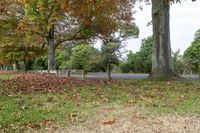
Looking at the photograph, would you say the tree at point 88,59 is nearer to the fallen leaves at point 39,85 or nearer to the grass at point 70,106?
the fallen leaves at point 39,85

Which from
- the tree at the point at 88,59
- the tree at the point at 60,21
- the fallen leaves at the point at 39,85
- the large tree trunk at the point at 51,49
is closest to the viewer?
the fallen leaves at the point at 39,85

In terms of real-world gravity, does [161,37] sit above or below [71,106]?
above

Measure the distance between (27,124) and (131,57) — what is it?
37886mm

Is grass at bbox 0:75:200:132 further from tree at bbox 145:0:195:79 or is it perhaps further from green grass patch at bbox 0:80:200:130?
tree at bbox 145:0:195:79

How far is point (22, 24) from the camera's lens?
38.8 metres

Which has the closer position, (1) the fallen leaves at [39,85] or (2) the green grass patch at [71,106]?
(2) the green grass patch at [71,106]

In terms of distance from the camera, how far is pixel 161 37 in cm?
2450

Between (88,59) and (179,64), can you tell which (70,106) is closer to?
(88,59)

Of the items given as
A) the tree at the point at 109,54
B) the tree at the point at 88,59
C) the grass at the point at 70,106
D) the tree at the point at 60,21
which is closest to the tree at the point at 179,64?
the tree at the point at 60,21

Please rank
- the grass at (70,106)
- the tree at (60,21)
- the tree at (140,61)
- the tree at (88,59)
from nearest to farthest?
the grass at (70,106) → the tree at (88,59) → the tree at (60,21) → the tree at (140,61)

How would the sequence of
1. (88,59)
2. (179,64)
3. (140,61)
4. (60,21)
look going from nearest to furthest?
(88,59)
(179,64)
(60,21)
(140,61)

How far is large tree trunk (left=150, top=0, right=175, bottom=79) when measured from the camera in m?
24.2

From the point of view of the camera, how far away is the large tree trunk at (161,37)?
79.3 ft

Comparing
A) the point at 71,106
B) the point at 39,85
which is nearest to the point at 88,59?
the point at 39,85
